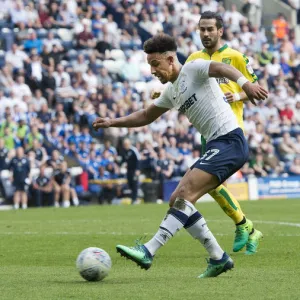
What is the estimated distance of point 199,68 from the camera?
870cm

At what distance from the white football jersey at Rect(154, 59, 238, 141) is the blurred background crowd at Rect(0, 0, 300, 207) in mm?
15605

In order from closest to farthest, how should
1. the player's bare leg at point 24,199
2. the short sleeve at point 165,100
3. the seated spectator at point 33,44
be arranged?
the short sleeve at point 165,100
the player's bare leg at point 24,199
the seated spectator at point 33,44

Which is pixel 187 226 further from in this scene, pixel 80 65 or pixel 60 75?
pixel 80 65

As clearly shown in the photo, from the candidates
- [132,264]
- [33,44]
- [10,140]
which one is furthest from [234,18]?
[132,264]

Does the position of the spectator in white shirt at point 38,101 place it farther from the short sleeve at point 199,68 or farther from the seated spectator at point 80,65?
the short sleeve at point 199,68

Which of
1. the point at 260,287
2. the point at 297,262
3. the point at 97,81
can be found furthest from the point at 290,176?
the point at 260,287

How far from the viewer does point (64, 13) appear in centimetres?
2919

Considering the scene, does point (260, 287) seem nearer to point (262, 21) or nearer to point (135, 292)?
point (135, 292)

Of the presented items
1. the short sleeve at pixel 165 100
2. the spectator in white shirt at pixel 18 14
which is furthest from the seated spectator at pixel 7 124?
the short sleeve at pixel 165 100

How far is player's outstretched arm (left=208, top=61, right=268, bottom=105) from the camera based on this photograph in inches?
316

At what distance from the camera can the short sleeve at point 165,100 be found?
9.32 metres

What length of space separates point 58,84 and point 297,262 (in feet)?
57.9

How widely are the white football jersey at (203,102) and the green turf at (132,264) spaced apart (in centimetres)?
136

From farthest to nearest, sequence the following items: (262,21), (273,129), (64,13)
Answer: (262,21) → (273,129) → (64,13)
